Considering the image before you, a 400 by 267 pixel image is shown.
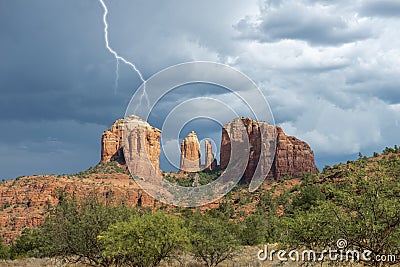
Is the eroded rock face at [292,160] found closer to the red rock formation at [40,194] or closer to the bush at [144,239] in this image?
the red rock formation at [40,194]

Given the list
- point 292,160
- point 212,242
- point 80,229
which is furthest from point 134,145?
point 80,229

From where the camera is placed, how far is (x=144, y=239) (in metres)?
24.8

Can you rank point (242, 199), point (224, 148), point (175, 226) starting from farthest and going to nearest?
point (224, 148)
point (242, 199)
point (175, 226)

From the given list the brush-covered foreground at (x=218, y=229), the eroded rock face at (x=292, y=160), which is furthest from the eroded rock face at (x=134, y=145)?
the brush-covered foreground at (x=218, y=229)

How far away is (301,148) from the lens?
144 meters

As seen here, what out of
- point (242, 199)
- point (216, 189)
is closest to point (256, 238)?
point (242, 199)

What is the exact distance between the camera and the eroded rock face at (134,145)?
14325cm

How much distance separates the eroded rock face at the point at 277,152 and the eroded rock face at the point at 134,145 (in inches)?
1099

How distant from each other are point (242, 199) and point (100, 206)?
232 ft

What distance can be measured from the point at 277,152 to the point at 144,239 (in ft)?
404

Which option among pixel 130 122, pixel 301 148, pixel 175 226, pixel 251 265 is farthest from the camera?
pixel 130 122

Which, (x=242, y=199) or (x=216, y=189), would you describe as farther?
(x=216, y=189)

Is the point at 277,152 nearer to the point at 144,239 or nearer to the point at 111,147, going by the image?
the point at 111,147

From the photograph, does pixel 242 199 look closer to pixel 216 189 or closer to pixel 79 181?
pixel 216 189
